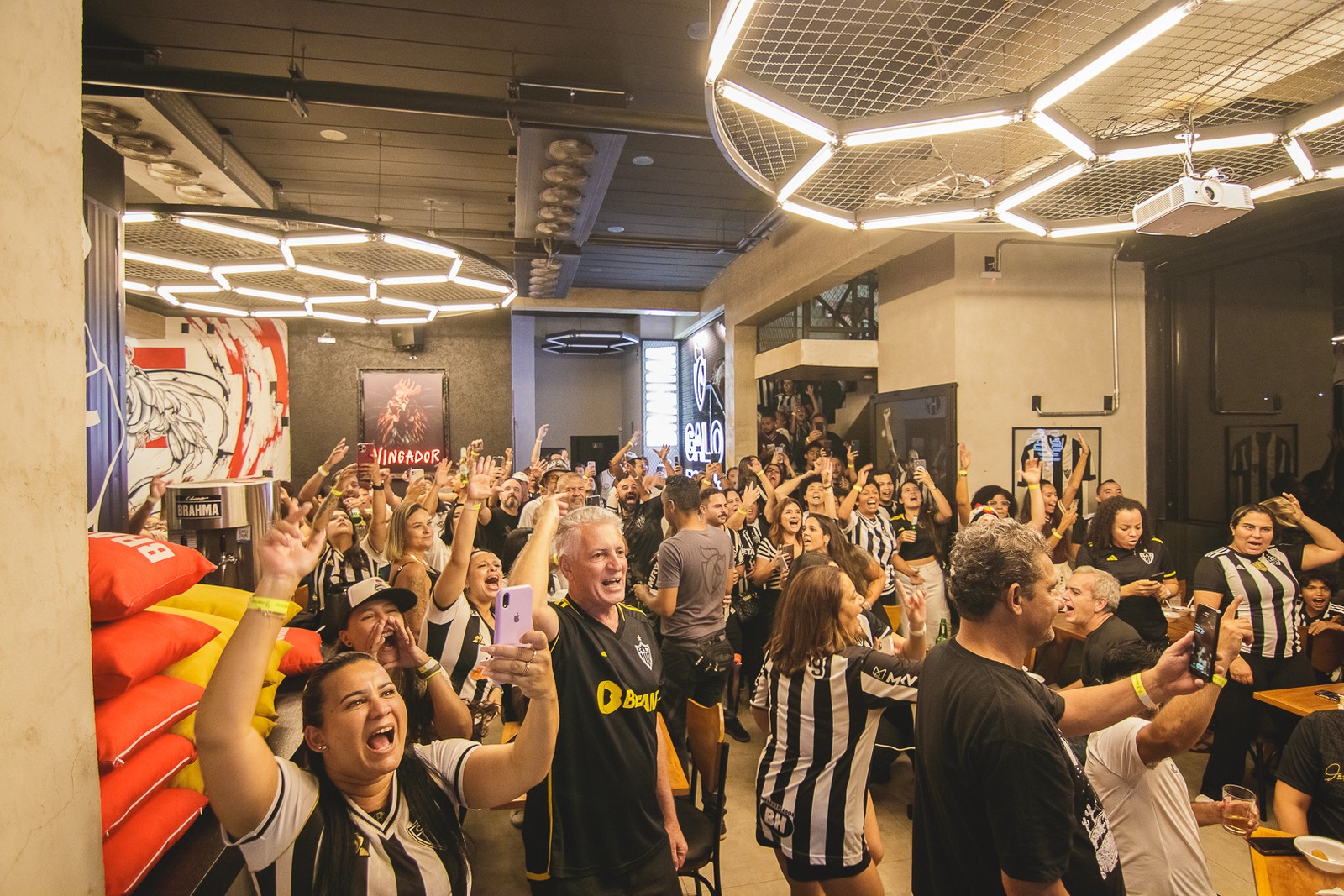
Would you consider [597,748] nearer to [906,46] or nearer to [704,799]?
[704,799]

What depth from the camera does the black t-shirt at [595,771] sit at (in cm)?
194

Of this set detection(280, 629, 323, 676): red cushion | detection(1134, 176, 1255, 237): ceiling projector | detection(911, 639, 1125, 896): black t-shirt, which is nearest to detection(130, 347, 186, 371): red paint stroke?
detection(280, 629, 323, 676): red cushion

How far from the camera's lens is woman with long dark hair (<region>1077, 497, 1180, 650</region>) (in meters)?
4.14

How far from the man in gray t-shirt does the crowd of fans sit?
14mm

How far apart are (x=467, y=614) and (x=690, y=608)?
4.45 ft

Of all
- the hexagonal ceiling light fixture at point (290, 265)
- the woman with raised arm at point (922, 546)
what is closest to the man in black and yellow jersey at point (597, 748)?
the hexagonal ceiling light fixture at point (290, 265)

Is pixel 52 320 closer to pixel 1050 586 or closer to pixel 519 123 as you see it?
pixel 1050 586

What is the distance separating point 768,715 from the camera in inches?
105

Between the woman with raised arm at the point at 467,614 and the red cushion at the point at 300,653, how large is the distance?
54 cm

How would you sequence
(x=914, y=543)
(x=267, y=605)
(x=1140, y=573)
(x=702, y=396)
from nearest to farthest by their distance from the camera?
(x=267, y=605)
(x=1140, y=573)
(x=914, y=543)
(x=702, y=396)

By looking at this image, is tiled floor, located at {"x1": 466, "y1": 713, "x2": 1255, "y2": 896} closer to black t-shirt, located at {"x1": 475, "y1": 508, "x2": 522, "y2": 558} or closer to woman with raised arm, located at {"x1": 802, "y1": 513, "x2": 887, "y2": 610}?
woman with raised arm, located at {"x1": 802, "y1": 513, "x2": 887, "y2": 610}

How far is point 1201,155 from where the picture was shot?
315cm

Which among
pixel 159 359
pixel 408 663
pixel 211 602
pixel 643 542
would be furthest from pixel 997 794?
pixel 159 359

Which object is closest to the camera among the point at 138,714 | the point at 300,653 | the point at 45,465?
the point at 45,465
